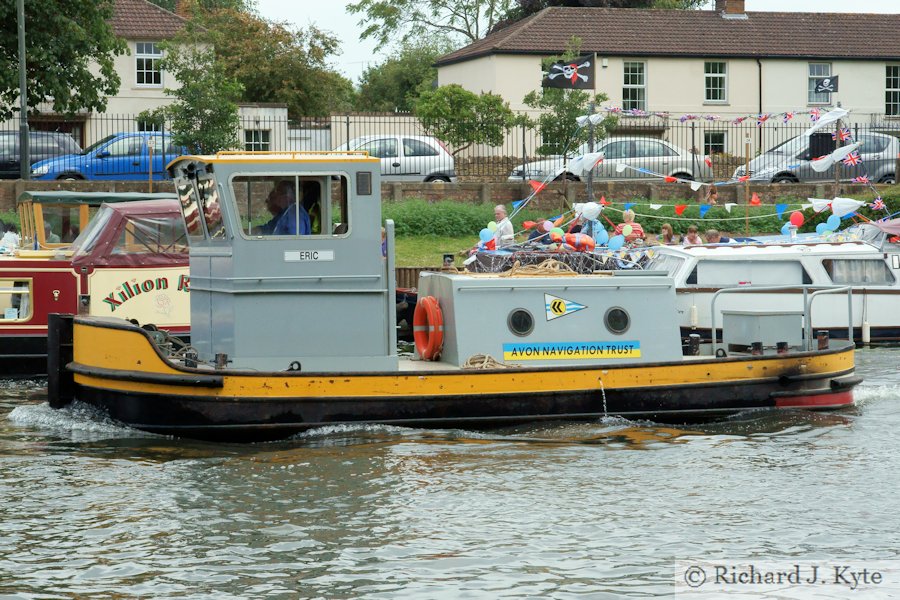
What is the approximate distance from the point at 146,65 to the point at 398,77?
805 inches

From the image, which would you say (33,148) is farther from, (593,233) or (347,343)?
(347,343)

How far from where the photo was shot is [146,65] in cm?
4356

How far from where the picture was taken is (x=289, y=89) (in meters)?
44.3

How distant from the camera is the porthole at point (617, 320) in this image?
1346cm

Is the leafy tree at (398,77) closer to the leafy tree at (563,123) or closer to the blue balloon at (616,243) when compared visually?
the leafy tree at (563,123)

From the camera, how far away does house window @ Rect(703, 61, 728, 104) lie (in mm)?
43375

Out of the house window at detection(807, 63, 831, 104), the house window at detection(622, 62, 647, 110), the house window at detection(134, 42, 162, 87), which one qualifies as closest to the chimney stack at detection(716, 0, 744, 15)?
the house window at detection(807, 63, 831, 104)

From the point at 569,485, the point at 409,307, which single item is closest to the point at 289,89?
the point at 409,307

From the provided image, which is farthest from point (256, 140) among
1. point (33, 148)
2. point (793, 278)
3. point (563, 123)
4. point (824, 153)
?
point (793, 278)

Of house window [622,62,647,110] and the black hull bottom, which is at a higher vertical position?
house window [622,62,647,110]

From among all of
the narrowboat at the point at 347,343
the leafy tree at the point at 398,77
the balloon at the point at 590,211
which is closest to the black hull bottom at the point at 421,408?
the narrowboat at the point at 347,343

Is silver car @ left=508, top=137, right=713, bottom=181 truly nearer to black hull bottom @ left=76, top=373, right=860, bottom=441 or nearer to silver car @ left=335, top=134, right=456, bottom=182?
silver car @ left=335, top=134, right=456, bottom=182

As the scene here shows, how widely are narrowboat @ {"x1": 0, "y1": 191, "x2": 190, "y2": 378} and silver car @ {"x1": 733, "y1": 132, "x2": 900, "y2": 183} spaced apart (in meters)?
A: 18.7

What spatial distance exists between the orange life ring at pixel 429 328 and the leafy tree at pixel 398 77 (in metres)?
47.0
